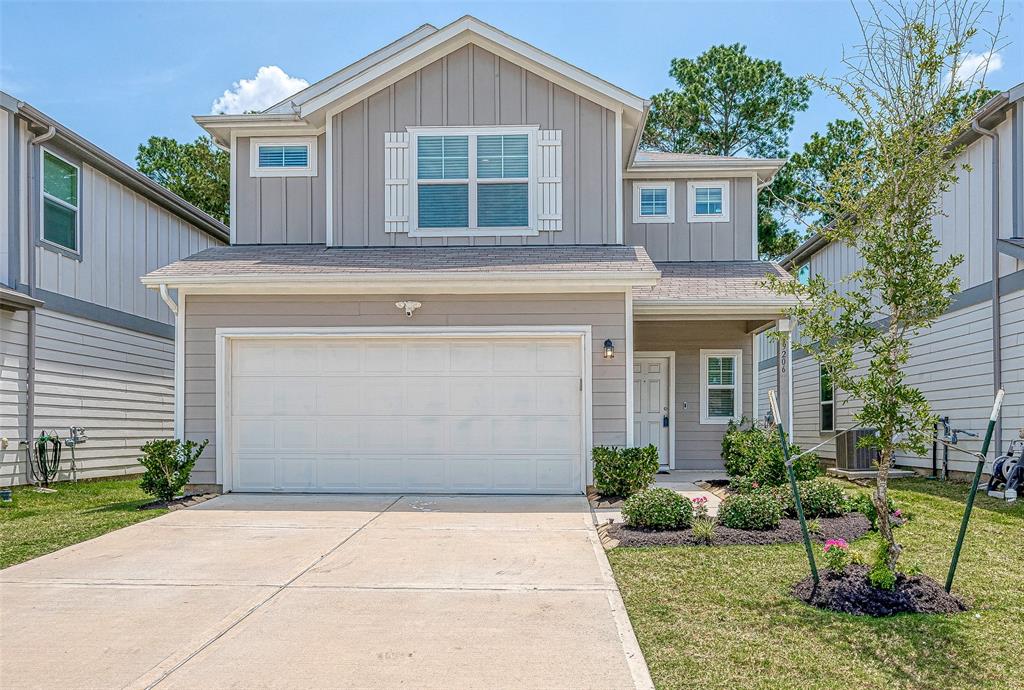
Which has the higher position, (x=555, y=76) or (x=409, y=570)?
(x=555, y=76)

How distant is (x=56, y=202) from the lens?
39.6 ft

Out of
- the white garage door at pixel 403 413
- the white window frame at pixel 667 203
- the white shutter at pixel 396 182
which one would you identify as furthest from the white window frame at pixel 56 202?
the white window frame at pixel 667 203

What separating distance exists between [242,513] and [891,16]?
24.3 ft

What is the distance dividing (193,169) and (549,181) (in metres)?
20.5

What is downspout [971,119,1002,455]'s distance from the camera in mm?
10953

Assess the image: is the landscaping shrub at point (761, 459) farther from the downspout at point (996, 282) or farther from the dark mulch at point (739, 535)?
the downspout at point (996, 282)

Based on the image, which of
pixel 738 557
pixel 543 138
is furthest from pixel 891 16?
pixel 543 138

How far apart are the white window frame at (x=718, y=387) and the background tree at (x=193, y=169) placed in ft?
62.1

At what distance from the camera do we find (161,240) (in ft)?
49.0

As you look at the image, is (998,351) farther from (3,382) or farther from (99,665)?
(3,382)

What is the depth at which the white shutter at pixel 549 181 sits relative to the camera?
1104cm

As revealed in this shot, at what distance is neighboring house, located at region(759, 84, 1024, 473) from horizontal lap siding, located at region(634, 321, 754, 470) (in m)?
1.42

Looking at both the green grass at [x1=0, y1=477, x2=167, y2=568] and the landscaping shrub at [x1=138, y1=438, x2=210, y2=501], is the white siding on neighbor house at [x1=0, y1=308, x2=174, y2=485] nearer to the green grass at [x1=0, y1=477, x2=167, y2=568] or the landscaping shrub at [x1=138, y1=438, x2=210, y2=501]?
the green grass at [x1=0, y1=477, x2=167, y2=568]

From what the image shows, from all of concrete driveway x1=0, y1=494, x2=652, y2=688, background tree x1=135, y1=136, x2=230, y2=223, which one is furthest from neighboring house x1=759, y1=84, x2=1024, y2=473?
background tree x1=135, y1=136, x2=230, y2=223
